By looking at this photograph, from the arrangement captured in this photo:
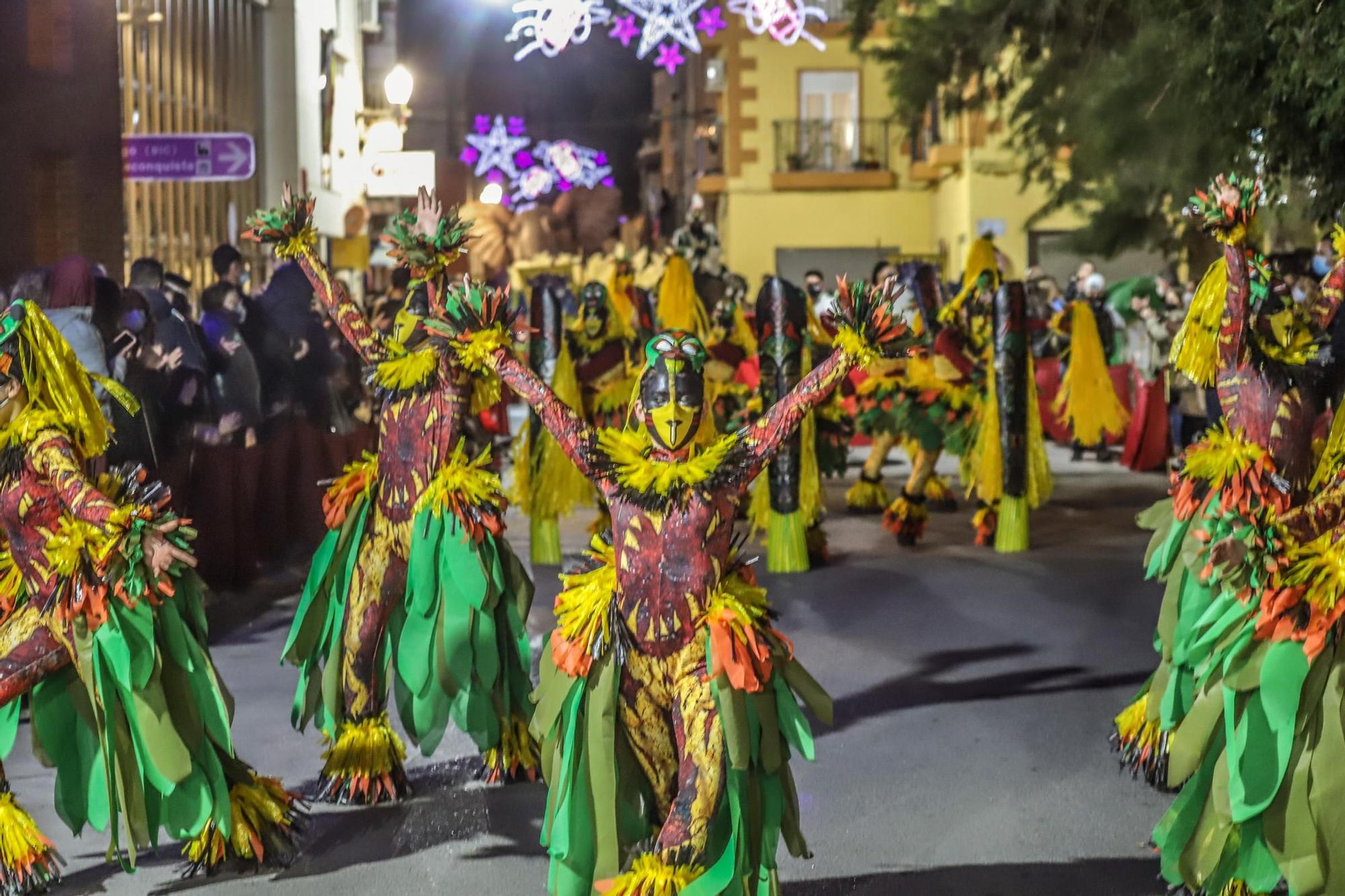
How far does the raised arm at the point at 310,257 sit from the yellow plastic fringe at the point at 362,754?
4.51ft

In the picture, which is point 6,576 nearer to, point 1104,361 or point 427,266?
point 427,266

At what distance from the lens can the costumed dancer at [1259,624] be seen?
184 inches

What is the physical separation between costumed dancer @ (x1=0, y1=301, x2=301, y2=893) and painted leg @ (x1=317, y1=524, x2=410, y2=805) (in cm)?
101

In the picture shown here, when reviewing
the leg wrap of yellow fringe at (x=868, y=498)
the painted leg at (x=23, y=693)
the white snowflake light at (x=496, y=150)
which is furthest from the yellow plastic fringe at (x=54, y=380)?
the white snowflake light at (x=496, y=150)

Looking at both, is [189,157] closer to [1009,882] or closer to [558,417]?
[558,417]

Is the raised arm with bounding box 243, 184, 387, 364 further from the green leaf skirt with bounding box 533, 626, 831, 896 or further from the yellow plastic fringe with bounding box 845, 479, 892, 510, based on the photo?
the yellow plastic fringe with bounding box 845, 479, 892, 510

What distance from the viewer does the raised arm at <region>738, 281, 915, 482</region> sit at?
458 cm

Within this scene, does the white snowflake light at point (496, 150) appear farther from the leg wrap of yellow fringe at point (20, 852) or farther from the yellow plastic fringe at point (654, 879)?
the yellow plastic fringe at point (654, 879)

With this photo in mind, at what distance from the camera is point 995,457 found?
12156 mm

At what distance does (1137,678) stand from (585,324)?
5.15 metres

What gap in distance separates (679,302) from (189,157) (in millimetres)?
3686

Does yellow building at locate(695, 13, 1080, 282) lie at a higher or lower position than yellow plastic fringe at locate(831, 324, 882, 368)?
higher

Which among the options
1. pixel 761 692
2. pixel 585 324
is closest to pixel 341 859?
pixel 761 692

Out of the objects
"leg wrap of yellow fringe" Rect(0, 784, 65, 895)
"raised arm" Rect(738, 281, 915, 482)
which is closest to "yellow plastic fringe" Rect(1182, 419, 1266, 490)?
"raised arm" Rect(738, 281, 915, 482)
